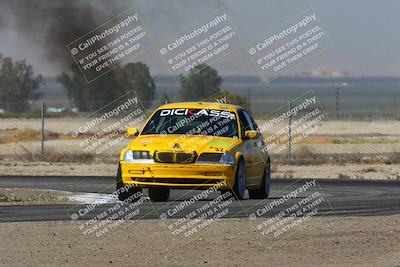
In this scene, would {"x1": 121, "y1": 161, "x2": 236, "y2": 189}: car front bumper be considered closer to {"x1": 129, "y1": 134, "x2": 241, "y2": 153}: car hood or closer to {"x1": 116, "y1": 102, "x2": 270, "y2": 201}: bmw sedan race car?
{"x1": 116, "y1": 102, "x2": 270, "y2": 201}: bmw sedan race car

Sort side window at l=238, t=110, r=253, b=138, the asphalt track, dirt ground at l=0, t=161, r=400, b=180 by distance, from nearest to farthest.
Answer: the asphalt track < side window at l=238, t=110, r=253, b=138 < dirt ground at l=0, t=161, r=400, b=180

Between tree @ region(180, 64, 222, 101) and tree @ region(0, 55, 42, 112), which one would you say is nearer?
tree @ region(180, 64, 222, 101)

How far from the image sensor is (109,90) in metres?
70.5

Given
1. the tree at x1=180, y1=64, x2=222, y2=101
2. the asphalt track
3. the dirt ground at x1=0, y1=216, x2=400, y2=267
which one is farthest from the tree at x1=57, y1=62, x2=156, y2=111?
the dirt ground at x1=0, y1=216, x2=400, y2=267

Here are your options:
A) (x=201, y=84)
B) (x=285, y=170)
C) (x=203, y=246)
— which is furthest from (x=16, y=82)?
(x=203, y=246)

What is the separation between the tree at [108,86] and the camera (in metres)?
69.7

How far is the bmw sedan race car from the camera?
19203mm

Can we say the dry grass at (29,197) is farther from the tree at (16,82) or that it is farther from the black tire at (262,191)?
the tree at (16,82)

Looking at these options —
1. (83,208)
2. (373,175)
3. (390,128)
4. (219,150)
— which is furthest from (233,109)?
(390,128)

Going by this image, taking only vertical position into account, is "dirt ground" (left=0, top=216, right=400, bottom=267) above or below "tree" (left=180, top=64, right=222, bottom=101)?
above

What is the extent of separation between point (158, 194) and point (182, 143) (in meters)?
1.57

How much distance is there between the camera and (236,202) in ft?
65.3

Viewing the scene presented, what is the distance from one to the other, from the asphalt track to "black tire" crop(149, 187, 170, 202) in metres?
0.14

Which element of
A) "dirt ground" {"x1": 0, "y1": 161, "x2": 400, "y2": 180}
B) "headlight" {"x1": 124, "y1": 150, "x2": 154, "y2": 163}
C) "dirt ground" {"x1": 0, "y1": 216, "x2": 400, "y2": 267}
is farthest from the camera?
"dirt ground" {"x1": 0, "y1": 161, "x2": 400, "y2": 180}
